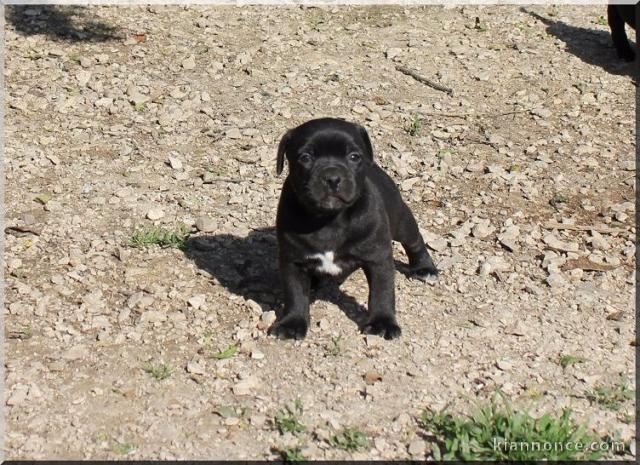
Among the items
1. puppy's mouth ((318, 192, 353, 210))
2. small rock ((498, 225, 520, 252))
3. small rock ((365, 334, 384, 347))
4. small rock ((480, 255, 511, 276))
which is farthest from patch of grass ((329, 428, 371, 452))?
small rock ((498, 225, 520, 252))

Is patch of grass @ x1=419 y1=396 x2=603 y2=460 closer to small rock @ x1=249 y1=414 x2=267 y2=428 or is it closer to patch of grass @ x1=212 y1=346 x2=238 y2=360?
small rock @ x1=249 y1=414 x2=267 y2=428

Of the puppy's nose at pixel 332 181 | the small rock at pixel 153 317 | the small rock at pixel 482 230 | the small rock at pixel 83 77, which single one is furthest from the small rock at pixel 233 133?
the puppy's nose at pixel 332 181

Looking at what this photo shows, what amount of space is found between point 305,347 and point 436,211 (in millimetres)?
2101

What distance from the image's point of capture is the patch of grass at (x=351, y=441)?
4.61 meters

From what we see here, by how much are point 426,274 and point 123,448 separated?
247cm

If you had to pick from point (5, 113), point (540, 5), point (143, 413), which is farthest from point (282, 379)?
point (540, 5)

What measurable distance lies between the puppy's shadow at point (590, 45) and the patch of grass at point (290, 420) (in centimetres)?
595

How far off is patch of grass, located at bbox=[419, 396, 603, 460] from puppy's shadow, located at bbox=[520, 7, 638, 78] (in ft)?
18.9

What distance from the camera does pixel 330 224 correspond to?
18.0 ft

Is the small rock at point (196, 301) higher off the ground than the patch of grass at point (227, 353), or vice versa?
the patch of grass at point (227, 353)

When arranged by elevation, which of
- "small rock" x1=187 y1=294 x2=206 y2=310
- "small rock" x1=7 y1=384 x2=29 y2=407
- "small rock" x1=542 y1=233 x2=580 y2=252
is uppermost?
"small rock" x1=542 y1=233 x2=580 y2=252

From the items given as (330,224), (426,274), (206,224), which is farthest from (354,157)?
(206,224)

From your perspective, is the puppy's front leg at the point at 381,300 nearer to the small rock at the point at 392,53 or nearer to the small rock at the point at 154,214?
the small rock at the point at 154,214

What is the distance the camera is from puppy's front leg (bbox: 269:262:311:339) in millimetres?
5578
